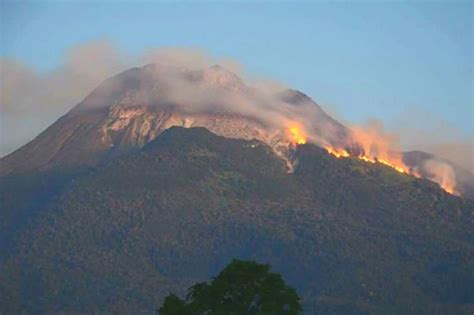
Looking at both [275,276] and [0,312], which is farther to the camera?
[0,312]

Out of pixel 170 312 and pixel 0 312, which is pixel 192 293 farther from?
pixel 0 312

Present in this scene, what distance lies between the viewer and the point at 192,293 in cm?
6650

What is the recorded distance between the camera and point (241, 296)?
213ft

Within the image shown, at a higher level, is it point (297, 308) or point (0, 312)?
point (0, 312)

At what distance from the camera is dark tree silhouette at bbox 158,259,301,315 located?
212ft

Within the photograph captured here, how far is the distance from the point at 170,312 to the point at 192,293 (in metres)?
2.11

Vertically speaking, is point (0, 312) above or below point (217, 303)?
above

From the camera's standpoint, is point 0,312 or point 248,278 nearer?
point 248,278

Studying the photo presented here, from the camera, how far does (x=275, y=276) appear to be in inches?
2594

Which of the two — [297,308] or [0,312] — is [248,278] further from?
[0,312]

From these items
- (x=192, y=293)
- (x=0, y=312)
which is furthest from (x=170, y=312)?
(x=0, y=312)

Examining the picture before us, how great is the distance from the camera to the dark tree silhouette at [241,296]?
64.5 metres

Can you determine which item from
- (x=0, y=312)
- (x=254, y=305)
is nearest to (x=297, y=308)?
(x=254, y=305)

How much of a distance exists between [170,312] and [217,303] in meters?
2.20
